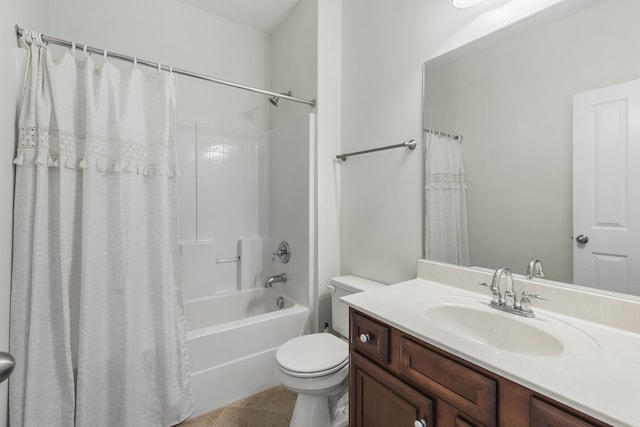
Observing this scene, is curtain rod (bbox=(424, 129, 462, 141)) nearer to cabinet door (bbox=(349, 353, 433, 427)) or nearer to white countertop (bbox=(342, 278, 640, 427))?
white countertop (bbox=(342, 278, 640, 427))

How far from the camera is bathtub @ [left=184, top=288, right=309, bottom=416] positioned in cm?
158

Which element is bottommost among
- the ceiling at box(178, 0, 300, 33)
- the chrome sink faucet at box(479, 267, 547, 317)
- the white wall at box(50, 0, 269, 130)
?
the chrome sink faucet at box(479, 267, 547, 317)

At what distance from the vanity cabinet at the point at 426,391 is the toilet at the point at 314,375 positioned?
194mm

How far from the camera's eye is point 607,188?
0.95 metres

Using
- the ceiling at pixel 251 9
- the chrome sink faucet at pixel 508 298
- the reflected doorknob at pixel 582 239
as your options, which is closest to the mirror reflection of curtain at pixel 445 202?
the chrome sink faucet at pixel 508 298

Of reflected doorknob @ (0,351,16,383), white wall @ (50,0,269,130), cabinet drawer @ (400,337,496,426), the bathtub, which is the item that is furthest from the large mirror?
white wall @ (50,0,269,130)

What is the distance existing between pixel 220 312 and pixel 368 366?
5.21ft

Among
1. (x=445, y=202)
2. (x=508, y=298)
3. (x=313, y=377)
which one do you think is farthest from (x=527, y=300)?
(x=313, y=377)

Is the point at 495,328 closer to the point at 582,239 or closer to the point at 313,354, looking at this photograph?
the point at 582,239

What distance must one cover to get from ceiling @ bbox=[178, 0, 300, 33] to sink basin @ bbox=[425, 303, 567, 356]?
7.86ft

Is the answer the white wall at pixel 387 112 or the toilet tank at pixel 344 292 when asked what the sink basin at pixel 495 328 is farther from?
the toilet tank at pixel 344 292

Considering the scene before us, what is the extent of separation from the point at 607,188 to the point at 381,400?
106 centimetres

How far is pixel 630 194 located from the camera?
90 centimetres

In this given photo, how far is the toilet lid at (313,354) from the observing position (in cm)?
132
